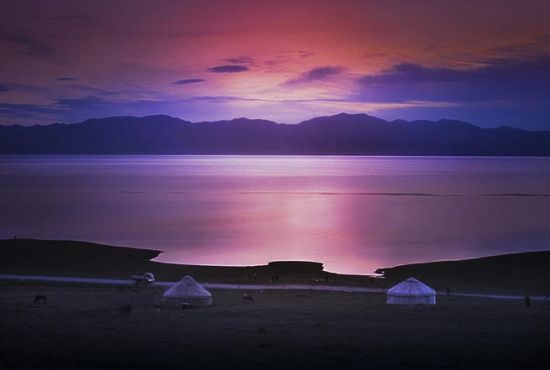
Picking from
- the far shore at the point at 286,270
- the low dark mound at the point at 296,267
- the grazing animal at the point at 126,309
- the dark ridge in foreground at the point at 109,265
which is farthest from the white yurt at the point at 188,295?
the low dark mound at the point at 296,267

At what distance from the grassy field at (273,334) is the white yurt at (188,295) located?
78cm

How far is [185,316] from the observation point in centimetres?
3003

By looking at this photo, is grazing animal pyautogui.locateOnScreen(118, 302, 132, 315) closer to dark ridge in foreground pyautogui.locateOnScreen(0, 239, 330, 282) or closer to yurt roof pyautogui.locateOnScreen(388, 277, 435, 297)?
yurt roof pyautogui.locateOnScreen(388, 277, 435, 297)

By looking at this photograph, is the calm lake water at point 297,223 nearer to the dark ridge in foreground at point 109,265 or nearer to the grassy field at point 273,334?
the dark ridge in foreground at point 109,265

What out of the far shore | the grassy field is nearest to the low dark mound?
the far shore

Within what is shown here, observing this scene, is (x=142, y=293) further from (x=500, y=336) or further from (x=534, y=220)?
(x=534, y=220)

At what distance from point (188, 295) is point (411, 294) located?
34.6ft

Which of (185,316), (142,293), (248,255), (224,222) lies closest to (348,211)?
(224,222)

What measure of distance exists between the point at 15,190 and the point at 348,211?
3353 inches

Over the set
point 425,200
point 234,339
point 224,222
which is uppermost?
point 425,200

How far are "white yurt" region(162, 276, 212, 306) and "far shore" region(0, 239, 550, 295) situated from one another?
12.4 metres

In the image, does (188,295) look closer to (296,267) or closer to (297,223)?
(296,267)

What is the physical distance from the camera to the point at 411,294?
1350 inches

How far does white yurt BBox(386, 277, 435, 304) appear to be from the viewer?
3428 centimetres
